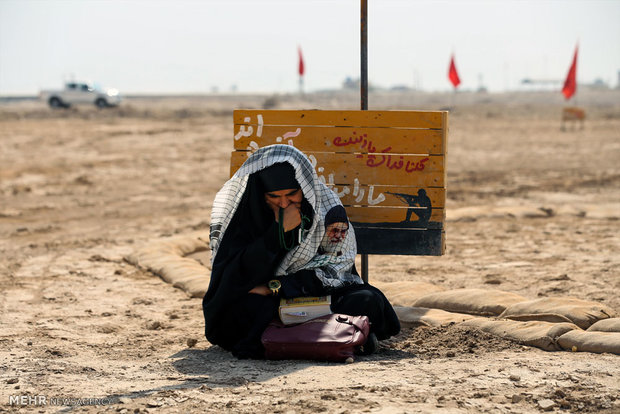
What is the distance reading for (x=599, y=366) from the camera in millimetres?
3990

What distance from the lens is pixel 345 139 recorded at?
5449mm

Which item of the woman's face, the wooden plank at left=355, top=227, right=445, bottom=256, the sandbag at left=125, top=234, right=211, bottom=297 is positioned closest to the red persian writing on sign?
the wooden plank at left=355, top=227, right=445, bottom=256

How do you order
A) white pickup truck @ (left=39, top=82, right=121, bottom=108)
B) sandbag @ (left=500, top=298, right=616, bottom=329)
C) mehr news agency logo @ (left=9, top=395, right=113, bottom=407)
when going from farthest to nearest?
white pickup truck @ (left=39, top=82, right=121, bottom=108), sandbag @ (left=500, top=298, right=616, bottom=329), mehr news agency logo @ (left=9, top=395, right=113, bottom=407)

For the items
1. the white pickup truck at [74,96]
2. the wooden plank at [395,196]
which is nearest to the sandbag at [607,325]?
the wooden plank at [395,196]

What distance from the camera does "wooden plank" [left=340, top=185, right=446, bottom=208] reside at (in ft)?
17.6

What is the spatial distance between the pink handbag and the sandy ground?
94 mm

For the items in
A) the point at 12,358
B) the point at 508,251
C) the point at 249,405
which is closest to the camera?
the point at 249,405

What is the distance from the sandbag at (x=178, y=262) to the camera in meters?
6.68

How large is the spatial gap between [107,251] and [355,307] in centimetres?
452

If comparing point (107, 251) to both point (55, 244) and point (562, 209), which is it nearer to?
point (55, 244)

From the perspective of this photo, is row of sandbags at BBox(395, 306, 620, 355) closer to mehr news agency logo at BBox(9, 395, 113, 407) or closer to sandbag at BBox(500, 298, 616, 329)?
sandbag at BBox(500, 298, 616, 329)

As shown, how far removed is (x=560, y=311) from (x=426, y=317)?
0.83 metres

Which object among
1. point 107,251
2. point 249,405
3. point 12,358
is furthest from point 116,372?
point 107,251

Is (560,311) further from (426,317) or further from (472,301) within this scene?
(426,317)
